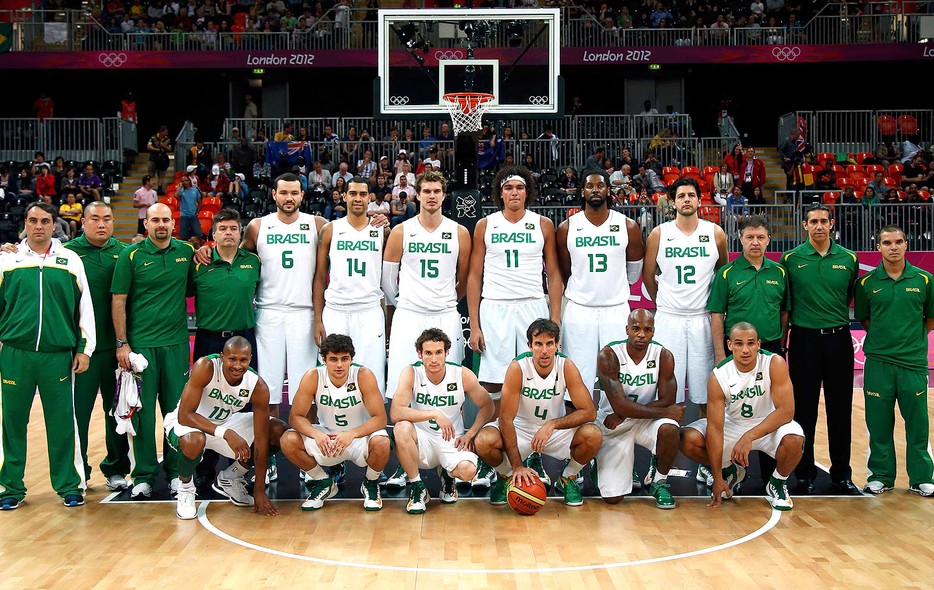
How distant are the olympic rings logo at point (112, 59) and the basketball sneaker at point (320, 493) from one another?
17.5 meters

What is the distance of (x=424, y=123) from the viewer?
20141 millimetres

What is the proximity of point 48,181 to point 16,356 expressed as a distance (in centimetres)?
1265

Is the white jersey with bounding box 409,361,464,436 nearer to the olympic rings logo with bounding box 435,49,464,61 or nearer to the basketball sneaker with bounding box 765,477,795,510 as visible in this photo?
the basketball sneaker with bounding box 765,477,795,510

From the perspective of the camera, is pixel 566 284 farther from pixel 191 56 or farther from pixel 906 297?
pixel 191 56

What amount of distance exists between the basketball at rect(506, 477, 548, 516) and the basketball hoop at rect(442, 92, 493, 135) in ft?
17.2

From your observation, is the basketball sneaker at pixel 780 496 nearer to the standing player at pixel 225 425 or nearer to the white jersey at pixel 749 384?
the white jersey at pixel 749 384

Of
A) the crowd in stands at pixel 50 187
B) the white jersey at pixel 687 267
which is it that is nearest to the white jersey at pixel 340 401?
the white jersey at pixel 687 267

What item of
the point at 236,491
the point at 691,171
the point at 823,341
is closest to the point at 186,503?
the point at 236,491

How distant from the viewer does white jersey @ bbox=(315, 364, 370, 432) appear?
6.55 m

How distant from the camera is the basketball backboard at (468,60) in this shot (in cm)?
1078

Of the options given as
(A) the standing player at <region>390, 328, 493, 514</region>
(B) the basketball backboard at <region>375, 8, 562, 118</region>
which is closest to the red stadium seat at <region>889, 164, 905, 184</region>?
(B) the basketball backboard at <region>375, 8, 562, 118</region>

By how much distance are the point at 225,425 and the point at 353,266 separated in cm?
153

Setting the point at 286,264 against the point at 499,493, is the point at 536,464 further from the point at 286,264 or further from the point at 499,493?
the point at 286,264

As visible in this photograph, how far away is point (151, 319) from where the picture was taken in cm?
686
